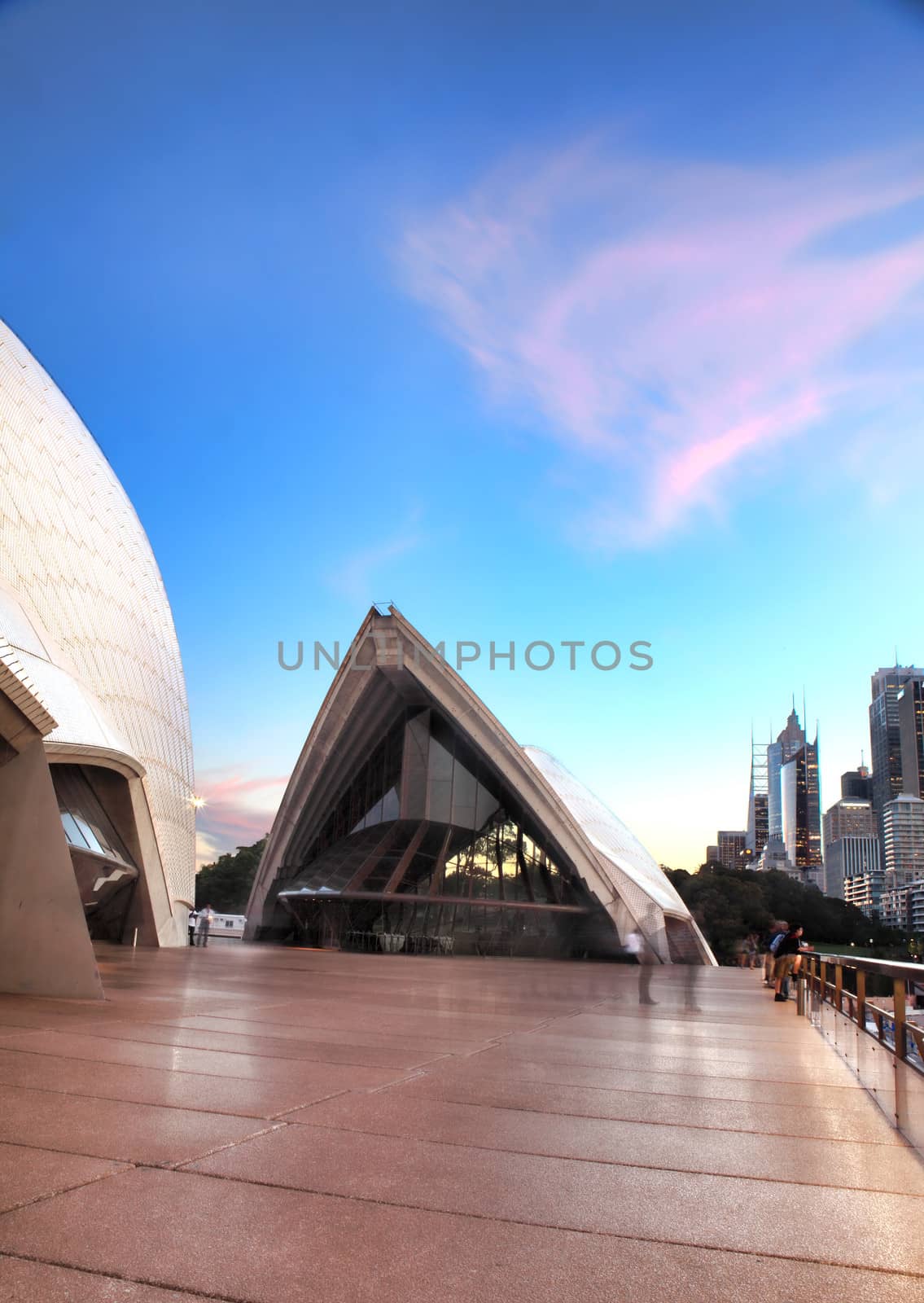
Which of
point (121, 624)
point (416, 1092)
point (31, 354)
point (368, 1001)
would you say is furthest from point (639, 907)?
point (416, 1092)

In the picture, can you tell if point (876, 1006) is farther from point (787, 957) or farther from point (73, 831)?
point (73, 831)

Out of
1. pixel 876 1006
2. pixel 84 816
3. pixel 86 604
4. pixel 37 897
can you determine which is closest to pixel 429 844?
pixel 84 816

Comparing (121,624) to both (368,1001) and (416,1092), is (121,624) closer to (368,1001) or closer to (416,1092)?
(368,1001)

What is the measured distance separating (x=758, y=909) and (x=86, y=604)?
5544cm

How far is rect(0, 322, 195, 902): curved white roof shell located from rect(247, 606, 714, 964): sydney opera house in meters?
6.06

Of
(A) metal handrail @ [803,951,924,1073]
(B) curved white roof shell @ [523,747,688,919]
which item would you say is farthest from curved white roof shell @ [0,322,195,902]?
(A) metal handrail @ [803,951,924,1073]

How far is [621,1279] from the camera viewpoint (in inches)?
89.6

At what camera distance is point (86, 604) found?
2064 cm

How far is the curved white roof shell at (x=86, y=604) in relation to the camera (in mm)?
17547

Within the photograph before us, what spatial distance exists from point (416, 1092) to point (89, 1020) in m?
3.19

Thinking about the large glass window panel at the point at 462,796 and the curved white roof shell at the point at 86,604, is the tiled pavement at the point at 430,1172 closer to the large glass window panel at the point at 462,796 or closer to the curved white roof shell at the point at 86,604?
the curved white roof shell at the point at 86,604

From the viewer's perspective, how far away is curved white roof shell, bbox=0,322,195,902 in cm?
1755

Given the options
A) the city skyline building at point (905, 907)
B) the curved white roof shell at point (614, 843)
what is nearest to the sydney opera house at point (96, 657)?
the curved white roof shell at point (614, 843)

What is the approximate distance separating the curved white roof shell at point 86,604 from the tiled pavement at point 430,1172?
11.9 metres
